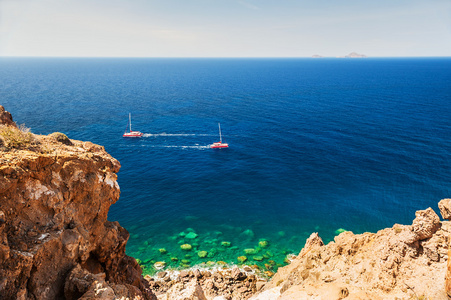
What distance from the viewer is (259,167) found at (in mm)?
71312

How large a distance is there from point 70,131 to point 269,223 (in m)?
72.7

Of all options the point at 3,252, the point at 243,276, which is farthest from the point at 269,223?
the point at 3,252

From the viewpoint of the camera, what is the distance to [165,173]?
67.7m

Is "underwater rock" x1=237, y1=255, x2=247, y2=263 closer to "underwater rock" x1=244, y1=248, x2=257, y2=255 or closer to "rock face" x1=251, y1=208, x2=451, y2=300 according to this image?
"underwater rock" x1=244, y1=248, x2=257, y2=255

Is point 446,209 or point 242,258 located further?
point 242,258

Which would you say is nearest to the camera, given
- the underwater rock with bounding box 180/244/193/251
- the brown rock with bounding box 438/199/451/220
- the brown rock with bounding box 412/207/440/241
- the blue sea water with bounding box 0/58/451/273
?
the brown rock with bounding box 412/207/440/241

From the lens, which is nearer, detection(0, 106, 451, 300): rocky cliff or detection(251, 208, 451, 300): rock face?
detection(0, 106, 451, 300): rocky cliff

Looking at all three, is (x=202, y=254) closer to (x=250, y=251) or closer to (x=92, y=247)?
(x=250, y=251)

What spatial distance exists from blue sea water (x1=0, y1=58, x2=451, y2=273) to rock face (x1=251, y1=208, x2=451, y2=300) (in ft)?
58.4

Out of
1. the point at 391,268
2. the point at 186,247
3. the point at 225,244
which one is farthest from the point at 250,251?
the point at 391,268

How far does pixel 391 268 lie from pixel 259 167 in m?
49.9

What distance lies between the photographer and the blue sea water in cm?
4891

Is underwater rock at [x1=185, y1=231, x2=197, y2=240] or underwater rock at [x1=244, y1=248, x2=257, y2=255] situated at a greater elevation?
underwater rock at [x1=185, y1=231, x2=197, y2=240]

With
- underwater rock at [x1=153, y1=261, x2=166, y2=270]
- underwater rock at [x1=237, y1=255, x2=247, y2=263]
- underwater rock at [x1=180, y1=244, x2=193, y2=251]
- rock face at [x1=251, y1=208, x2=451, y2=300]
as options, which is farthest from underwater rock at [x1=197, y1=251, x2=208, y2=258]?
rock face at [x1=251, y1=208, x2=451, y2=300]
